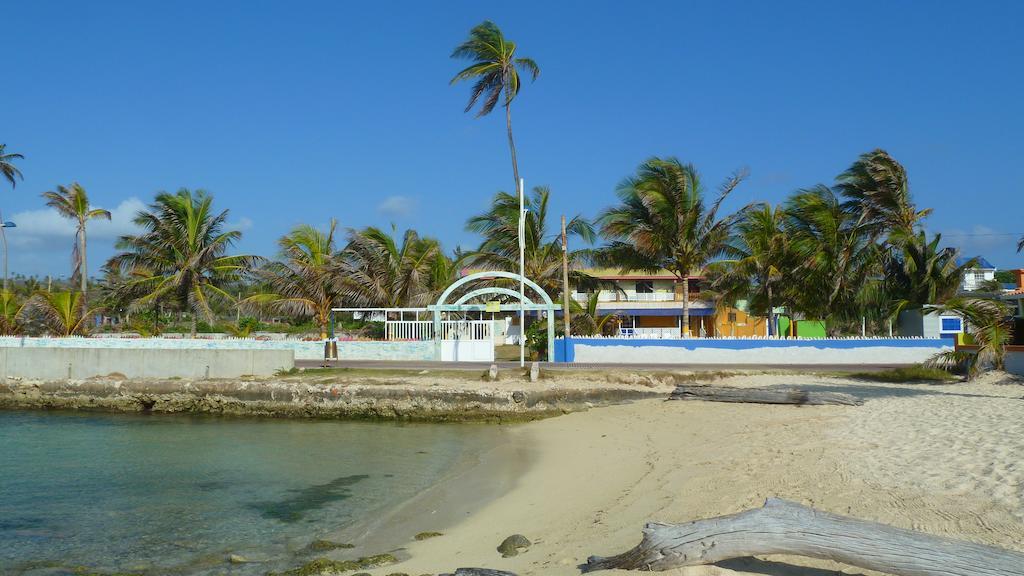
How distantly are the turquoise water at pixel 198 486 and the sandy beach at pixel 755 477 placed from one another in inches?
67.6

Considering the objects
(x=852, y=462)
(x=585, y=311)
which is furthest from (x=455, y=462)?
(x=585, y=311)

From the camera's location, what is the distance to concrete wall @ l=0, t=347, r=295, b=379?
24891 mm

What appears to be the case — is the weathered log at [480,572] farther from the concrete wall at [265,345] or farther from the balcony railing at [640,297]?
the balcony railing at [640,297]

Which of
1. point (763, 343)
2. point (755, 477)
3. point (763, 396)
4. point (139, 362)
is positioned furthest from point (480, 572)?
point (139, 362)

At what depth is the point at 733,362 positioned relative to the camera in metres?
25.2

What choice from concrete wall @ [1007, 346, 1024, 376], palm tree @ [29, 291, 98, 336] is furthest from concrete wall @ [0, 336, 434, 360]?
concrete wall @ [1007, 346, 1024, 376]

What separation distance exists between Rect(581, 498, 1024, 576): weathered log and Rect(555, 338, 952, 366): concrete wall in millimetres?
20188

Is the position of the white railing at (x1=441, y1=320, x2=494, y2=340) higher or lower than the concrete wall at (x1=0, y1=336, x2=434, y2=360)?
higher

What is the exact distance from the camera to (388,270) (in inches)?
1430

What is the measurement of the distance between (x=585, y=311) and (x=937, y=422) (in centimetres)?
2001

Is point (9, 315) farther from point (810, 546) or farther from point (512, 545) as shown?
point (810, 546)

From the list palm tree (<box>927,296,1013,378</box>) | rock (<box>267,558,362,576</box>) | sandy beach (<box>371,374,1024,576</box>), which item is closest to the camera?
sandy beach (<box>371,374,1024,576</box>)

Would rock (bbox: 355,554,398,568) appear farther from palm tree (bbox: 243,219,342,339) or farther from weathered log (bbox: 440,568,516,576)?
palm tree (bbox: 243,219,342,339)

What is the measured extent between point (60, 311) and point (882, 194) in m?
36.7
